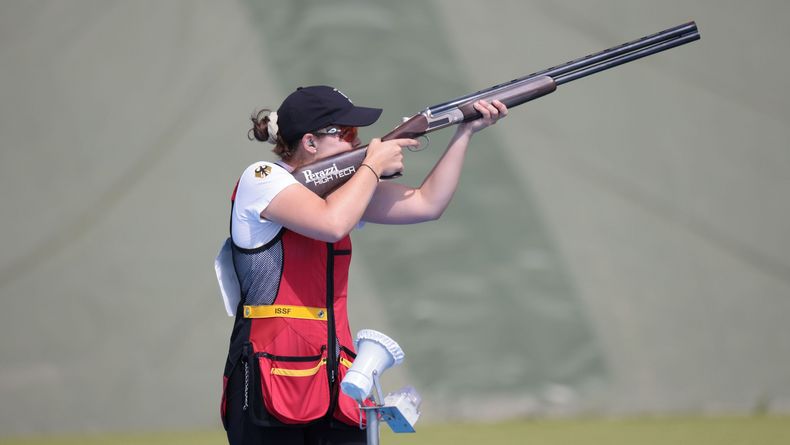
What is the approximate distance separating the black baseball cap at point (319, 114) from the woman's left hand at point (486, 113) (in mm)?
443

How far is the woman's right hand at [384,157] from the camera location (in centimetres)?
249

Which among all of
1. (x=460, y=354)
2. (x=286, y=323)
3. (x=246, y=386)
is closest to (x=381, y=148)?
(x=286, y=323)

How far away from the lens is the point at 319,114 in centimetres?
252

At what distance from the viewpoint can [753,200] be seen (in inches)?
248

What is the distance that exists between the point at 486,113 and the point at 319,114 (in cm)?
60

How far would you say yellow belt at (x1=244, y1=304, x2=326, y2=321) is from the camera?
7.93 ft

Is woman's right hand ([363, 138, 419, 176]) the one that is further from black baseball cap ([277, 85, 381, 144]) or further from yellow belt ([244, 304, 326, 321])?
yellow belt ([244, 304, 326, 321])

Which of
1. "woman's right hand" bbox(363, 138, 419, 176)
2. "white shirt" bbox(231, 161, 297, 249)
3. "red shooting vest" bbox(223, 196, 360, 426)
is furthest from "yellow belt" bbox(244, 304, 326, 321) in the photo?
"woman's right hand" bbox(363, 138, 419, 176)

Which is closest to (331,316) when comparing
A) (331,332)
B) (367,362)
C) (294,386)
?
(331,332)

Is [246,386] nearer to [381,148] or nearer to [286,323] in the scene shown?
[286,323]

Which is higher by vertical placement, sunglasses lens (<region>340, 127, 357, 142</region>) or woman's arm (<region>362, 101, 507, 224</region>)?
sunglasses lens (<region>340, 127, 357, 142</region>)

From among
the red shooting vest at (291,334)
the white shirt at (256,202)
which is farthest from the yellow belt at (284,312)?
the white shirt at (256,202)

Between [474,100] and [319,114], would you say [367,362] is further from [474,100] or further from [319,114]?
[474,100]

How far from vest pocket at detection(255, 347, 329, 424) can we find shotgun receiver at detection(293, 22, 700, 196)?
42 centimetres
